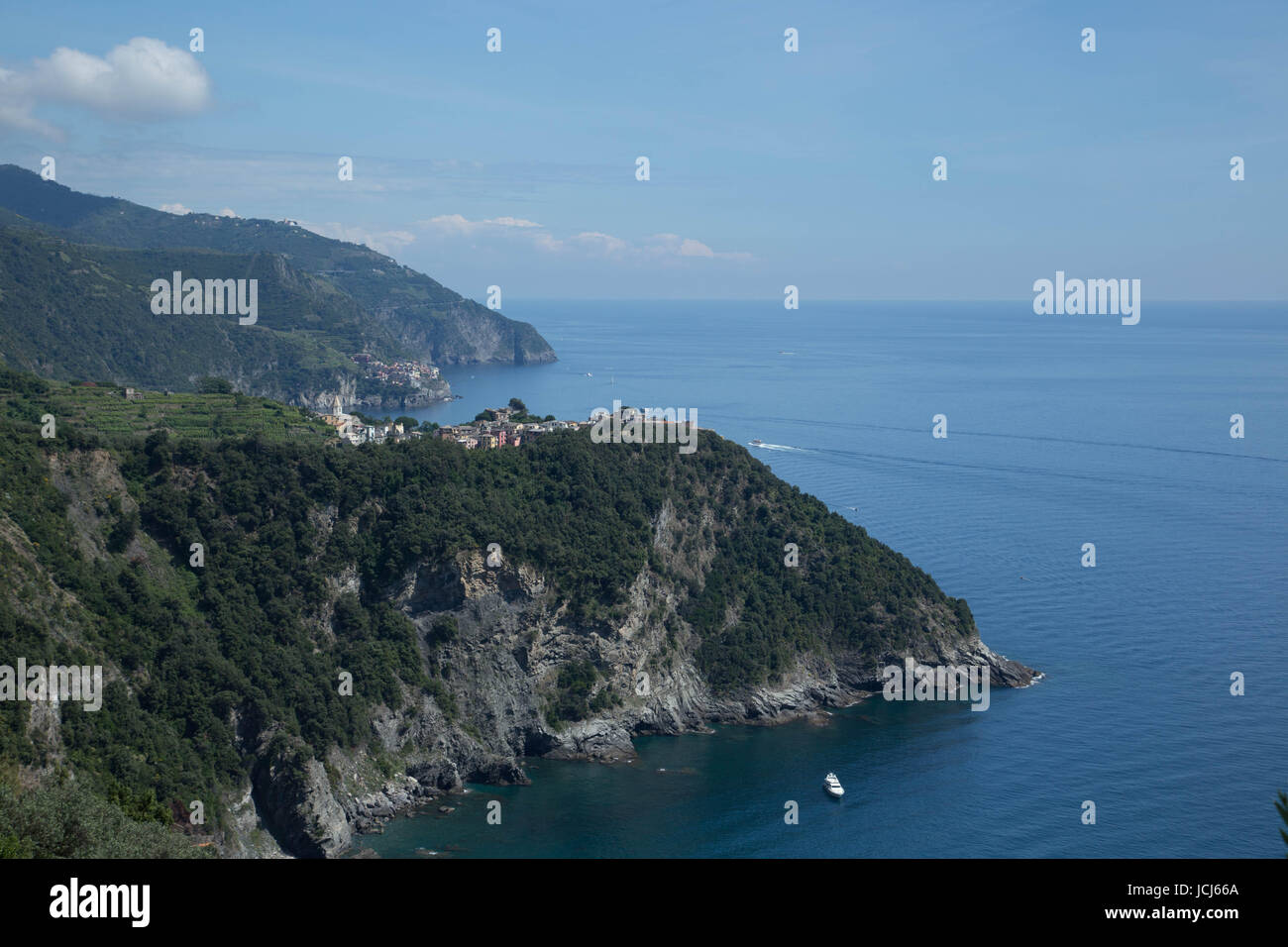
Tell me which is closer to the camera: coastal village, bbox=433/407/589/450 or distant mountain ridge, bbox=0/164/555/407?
coastal village, bbox=433/407/589/450

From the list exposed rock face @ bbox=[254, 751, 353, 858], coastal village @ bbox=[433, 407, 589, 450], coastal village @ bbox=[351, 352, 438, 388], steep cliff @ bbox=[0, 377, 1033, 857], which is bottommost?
exposed rock face @ bbox=[254, 751, 353, 858]

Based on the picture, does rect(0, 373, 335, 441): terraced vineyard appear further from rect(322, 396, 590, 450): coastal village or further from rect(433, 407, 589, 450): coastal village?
rect(433, 407, 589, 450): coastal village

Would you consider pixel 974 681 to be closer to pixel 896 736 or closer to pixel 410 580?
pixel 896 736

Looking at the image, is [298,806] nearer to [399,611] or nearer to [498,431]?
[399,611]

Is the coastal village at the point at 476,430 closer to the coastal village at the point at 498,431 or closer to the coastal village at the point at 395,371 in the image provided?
the coastal village at the point at 498,431

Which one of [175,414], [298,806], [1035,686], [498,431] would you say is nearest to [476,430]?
[498,431]

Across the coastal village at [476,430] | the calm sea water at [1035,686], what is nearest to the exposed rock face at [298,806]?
the calm sea water at [1035,686]

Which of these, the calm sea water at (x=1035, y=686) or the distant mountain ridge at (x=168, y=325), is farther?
the distant mountain ridge at (x=168, y=325)

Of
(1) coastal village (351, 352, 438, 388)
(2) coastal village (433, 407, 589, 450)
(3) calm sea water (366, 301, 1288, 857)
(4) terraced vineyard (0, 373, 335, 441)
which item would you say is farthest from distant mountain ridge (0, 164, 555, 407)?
(2) coastal village (433, 407, 589, 450)
